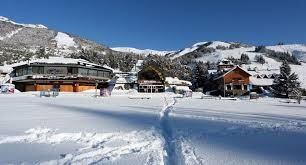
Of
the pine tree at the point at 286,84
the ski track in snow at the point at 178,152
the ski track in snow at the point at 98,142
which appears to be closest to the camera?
the ski track in snow at the point at 178,152

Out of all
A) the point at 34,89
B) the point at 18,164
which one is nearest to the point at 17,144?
the point at 18,164

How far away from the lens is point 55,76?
70.9 m

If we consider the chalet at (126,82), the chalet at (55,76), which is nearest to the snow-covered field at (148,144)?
the chalet at (55,76)

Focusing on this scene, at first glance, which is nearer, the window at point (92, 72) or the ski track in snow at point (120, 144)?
the ski track in snow at point (120, 144)

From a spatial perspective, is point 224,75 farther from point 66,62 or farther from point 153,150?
point 153,150

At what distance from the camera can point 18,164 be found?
7375 millimetres

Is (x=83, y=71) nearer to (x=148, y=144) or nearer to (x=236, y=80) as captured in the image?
(x=236, y=80)

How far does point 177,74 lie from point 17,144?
Result: 93.6 m

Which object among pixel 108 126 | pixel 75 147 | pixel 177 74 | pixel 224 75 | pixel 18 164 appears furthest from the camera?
pixel 177 74

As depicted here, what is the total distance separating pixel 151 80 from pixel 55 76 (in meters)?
20.0

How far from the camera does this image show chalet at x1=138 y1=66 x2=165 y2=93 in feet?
247

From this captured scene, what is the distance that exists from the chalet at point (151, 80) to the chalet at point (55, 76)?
9762 mm

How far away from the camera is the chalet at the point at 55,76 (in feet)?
233

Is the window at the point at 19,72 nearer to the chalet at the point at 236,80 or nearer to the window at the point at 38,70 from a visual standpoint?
the window at the point at 38,70
